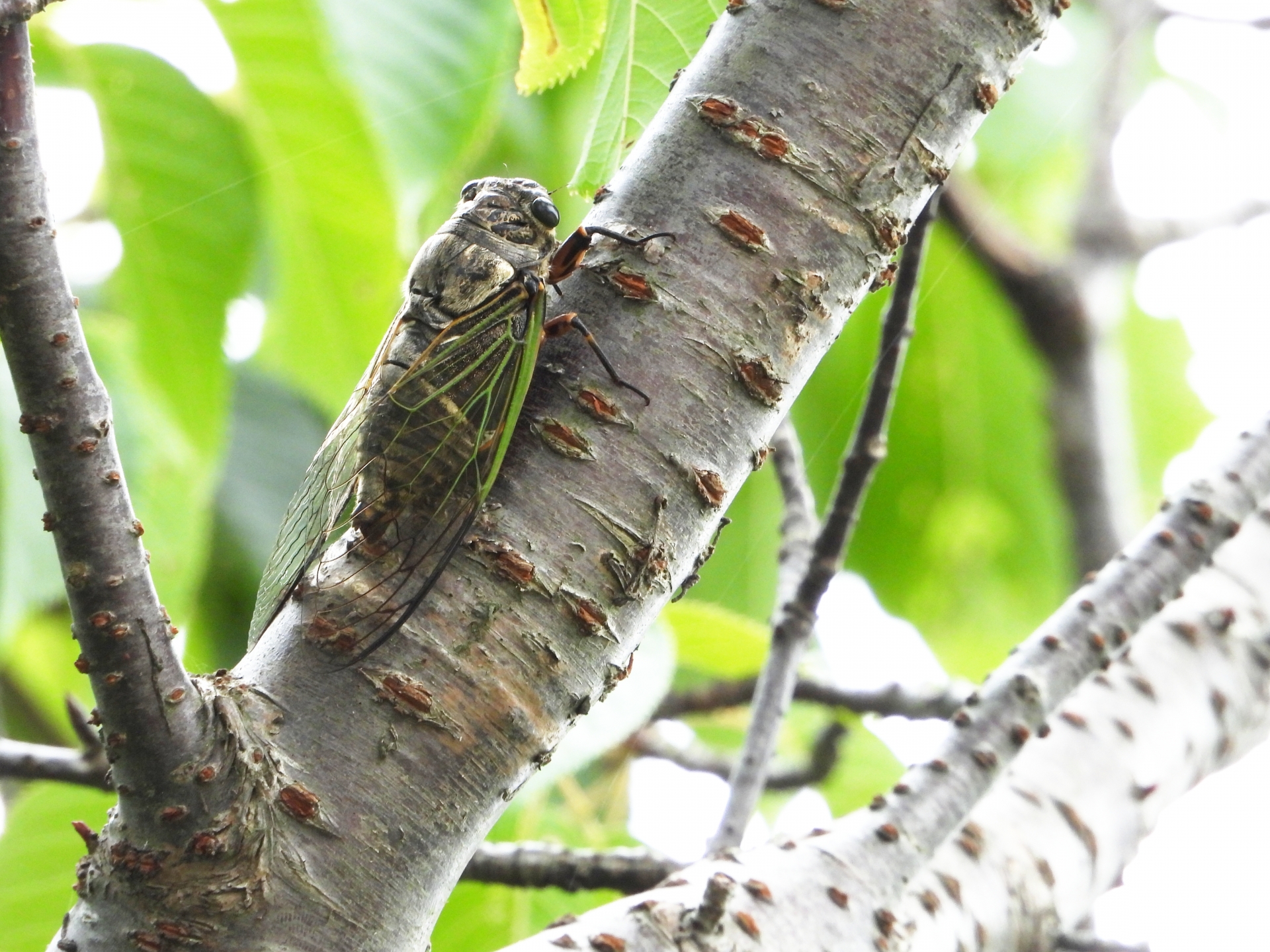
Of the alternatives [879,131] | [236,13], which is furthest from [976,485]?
[879,131]

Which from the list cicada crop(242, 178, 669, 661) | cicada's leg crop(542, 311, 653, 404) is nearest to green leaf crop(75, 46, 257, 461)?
cicada crop(242, 178, 669, 661)

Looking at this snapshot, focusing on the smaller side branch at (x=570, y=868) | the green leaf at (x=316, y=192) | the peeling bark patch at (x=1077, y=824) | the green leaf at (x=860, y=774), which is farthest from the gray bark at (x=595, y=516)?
the green leaf at (x=860, y=774)

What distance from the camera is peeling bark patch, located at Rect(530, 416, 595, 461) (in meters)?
0.98

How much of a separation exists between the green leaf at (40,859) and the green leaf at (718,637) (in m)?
1.06

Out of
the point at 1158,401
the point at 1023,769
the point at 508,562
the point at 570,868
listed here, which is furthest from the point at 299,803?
the point at 1158,401

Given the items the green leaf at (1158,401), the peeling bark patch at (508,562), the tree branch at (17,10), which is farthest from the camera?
the green leaf at (1158,401)

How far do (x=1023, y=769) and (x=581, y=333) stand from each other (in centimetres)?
100

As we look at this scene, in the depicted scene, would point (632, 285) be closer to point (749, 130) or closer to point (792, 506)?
point (749, 130)

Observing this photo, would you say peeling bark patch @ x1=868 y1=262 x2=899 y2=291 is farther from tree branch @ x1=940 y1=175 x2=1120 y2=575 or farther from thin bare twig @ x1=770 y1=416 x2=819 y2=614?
tree branch @ x1=940 y1=175 x2=1120 y2=575

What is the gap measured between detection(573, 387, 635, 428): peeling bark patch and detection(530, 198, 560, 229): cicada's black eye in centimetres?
56

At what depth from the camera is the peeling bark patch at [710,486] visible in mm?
986

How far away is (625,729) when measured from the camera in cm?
185

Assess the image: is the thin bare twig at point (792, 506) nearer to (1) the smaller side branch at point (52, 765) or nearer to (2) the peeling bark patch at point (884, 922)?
(2) the peeling bark patch at point (884, 922)

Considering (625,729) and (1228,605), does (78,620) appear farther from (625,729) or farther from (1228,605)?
(1228,605)
